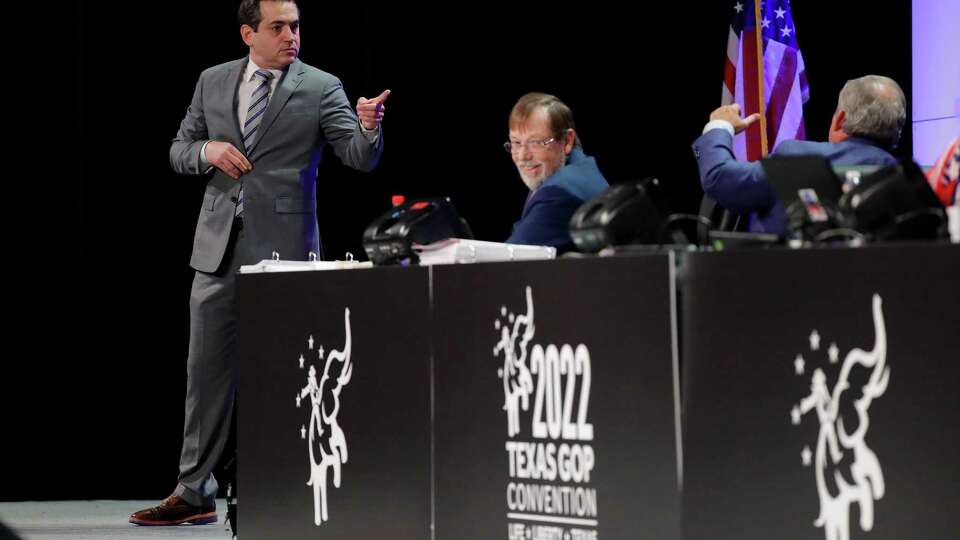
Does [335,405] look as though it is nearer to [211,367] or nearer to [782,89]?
[211,367]

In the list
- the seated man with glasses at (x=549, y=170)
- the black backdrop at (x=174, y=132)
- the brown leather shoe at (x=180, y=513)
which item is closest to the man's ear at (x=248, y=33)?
the seated man with glasses at (x=549, y=170)

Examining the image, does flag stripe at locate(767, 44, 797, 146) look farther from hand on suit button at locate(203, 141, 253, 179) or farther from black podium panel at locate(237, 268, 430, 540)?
black podium panel at locate(237, 268, 430, 540)

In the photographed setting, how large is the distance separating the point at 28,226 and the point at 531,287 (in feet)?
11.6

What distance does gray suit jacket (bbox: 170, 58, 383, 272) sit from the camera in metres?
4.58

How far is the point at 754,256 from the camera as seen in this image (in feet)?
7.98

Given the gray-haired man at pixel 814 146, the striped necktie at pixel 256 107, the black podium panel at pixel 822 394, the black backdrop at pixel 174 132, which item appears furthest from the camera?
the black backdrop at pixel 174 132

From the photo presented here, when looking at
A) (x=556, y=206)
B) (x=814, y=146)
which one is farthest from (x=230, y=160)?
(x=814, y=146)

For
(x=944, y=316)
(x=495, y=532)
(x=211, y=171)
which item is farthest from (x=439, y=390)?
(x=211, y=171)

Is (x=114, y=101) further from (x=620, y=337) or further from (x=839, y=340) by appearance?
(x=839, y=340)

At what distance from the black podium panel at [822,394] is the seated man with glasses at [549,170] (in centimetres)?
126

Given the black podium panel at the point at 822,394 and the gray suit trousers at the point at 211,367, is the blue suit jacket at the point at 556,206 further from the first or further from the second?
the black podium panel at the point at 822,394

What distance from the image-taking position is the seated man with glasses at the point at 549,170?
3797mm

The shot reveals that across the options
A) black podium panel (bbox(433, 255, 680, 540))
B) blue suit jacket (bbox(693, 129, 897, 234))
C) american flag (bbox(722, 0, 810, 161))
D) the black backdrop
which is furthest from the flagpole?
black podium panel (bbox(433, 255, 680, 540))

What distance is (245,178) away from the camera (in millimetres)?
4605
